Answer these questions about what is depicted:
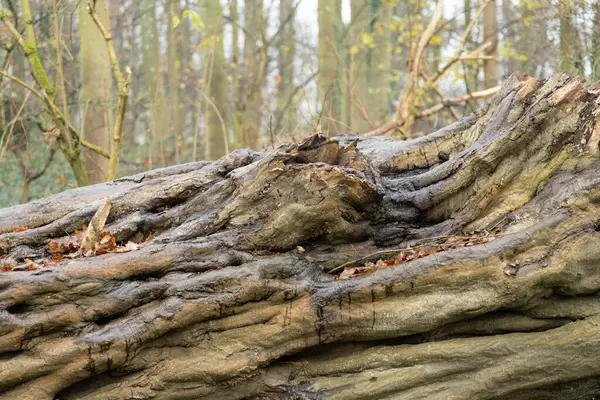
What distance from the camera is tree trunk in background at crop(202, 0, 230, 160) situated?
13.0 metres

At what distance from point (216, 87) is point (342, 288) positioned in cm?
1067

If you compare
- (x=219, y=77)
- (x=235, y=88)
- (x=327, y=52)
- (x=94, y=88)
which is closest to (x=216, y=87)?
(x=219, y=77)

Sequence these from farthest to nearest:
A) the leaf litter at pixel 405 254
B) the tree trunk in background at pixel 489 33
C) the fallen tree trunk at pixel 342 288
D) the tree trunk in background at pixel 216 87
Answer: the tree trunk in background at pixel 489 33 < the tree trunk in background at pixel 216 87 < the leaf litter at pixel 405 254 < the fallen tree trunk at pixel 342 288

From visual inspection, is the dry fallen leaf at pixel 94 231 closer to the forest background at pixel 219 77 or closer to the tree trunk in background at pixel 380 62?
the forest background at pixel 219 77

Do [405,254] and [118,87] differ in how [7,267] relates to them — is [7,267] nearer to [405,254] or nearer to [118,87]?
[405,254]

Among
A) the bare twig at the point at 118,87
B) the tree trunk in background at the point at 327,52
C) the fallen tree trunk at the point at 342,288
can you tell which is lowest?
the fallen tree trunk at the point at 342,288

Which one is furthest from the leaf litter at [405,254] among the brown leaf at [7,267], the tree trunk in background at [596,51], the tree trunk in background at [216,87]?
the tree trunk in background at [216,87]

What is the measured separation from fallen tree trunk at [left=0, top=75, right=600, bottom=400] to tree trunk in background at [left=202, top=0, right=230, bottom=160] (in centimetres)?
826

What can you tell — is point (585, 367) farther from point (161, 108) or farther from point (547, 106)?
point (161, 108)

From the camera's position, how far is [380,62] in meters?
16.4

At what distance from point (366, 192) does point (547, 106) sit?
1406 mm

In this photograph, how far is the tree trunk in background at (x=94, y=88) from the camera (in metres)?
9.39

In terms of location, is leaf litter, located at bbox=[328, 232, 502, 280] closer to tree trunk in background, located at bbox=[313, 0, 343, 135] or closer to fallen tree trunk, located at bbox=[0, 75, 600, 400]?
fallen tree trunk, located at bbox=[0, 75, 600, 400]

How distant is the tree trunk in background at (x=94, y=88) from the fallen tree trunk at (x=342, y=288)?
15.9 feet
